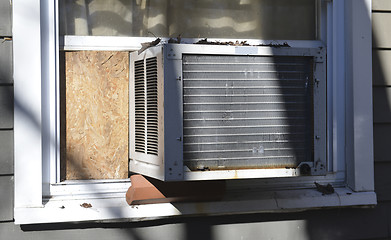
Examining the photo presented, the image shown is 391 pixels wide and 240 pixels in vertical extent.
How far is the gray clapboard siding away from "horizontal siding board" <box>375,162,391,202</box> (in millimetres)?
277

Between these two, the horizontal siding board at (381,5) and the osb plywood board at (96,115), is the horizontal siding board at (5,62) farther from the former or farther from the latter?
the horizontal siding board at (381,5)

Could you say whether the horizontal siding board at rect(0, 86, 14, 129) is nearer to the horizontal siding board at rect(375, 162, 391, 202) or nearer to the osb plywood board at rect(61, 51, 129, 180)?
the osb plywood board at rect(61, 51, 129, 180)

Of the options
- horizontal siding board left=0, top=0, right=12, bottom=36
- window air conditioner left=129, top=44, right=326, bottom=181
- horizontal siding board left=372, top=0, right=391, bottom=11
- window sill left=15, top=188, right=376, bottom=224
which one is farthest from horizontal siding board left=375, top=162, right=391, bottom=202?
horizontal siding board left=0, top=0, right=12, bottom=36

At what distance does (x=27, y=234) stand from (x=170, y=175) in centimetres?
85

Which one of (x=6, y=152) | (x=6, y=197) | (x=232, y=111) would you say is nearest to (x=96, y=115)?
(x=6, y=152)

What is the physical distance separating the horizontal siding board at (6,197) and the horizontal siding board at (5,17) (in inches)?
30.3

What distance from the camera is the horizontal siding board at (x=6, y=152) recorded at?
2.36m

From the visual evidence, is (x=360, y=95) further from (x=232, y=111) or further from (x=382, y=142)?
(x=232, y=111)

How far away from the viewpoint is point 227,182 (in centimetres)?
264

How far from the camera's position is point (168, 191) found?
244 cm

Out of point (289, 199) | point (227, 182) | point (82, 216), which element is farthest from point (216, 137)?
point (82, 216)

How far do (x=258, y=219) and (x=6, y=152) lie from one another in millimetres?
1439

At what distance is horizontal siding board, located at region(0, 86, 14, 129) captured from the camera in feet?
7.75

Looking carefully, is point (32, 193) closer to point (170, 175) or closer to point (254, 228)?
point (170, 175)
